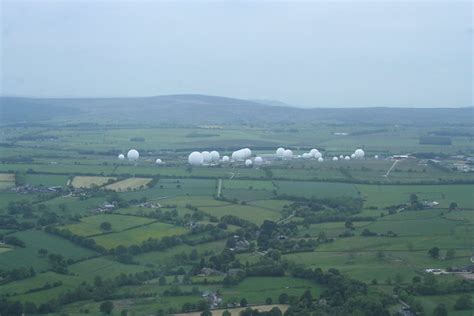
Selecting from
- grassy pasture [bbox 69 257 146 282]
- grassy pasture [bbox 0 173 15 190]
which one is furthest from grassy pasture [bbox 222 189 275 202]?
grassy pasture [bbox 69 257 146 282]

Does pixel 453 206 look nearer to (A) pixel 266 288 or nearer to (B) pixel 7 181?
(A) pixel 266 288

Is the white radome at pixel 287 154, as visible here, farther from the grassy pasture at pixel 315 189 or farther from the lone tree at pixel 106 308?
the lone tree at pixel 106 308

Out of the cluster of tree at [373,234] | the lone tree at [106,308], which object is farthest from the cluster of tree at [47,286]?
the cluster of tree at [373,234]

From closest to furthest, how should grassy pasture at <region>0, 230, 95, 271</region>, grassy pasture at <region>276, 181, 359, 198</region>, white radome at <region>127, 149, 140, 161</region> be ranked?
grassy pasture at <region>0, 230, 95, 271</region> < grassy pasture at <region>276, 181, 359, 198</region> < white radome at <region>127, 149, 140, 161</region>

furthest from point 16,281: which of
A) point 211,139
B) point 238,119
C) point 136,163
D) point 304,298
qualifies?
point 238,119

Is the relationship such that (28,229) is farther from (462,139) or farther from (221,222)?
(462,139)

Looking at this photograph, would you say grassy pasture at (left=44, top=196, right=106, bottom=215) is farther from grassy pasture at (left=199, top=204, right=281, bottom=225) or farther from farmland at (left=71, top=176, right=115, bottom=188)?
grassy pasture at (left=199, top=204, right=281, bottom=225)
